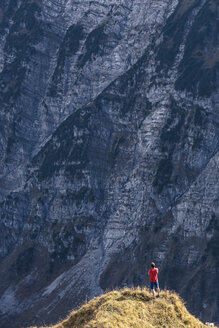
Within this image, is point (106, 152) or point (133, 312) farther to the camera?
point (106, 152)

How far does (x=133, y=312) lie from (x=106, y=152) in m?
105

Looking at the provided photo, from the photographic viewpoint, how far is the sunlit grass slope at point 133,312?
2459 centimetres

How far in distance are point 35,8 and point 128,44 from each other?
3248 centimetres

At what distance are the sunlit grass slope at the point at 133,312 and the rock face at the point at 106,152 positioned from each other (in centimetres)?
5909

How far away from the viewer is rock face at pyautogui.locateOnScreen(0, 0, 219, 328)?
103062mm

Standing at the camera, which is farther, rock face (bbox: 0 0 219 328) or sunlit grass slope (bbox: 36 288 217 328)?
rock face (bbox: 0 0 219 328)

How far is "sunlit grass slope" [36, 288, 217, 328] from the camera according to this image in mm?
24594

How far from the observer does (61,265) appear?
11950 cm

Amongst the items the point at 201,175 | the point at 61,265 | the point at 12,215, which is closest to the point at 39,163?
the point at 12,215

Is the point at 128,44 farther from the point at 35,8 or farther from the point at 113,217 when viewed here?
the point at 113,217

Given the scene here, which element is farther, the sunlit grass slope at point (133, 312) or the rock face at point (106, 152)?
the rock face at point (106, 152)

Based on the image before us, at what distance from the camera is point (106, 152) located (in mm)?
129750

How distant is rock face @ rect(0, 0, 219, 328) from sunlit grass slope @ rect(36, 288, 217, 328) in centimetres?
5909

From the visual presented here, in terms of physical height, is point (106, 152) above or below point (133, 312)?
above
